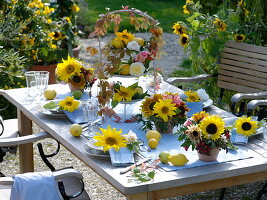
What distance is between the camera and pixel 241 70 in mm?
4836

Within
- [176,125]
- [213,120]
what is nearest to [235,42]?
[176,125]

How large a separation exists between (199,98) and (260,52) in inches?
48.0

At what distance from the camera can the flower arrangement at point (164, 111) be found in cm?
311

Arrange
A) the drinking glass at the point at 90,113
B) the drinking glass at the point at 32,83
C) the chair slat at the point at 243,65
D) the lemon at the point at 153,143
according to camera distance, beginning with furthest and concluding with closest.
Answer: the chair slat at the point at 243,65, the drinking glass at the point at 32,83, the drinking glass at the point at 90,113, the lemon at the point at 153,143

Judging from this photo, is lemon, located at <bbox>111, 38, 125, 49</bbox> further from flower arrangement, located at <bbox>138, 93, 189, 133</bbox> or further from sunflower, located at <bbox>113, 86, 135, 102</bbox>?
flower arrangement, located at <bbox>138, 93, 189, 133</bbox>

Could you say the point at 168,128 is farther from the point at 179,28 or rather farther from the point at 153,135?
the point at 179,28

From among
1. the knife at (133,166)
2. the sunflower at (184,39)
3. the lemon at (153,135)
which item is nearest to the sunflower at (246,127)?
the lemon at (153,135)

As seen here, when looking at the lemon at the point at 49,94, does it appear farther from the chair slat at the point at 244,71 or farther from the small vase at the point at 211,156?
the chair slat at the point at 244,71

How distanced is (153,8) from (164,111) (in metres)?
8.51

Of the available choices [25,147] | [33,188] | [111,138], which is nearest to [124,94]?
[111,138]

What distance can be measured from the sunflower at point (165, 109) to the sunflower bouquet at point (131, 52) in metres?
0.36

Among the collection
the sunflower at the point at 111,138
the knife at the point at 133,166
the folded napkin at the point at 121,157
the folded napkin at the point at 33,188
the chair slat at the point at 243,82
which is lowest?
the chair slat at the point at 243,82

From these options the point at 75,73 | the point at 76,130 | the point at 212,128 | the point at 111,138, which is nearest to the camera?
the point at 212,128

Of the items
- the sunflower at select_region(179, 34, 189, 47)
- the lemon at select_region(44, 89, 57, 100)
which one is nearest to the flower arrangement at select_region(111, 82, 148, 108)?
the lemon at select_region(44, 89, 57, 100)
